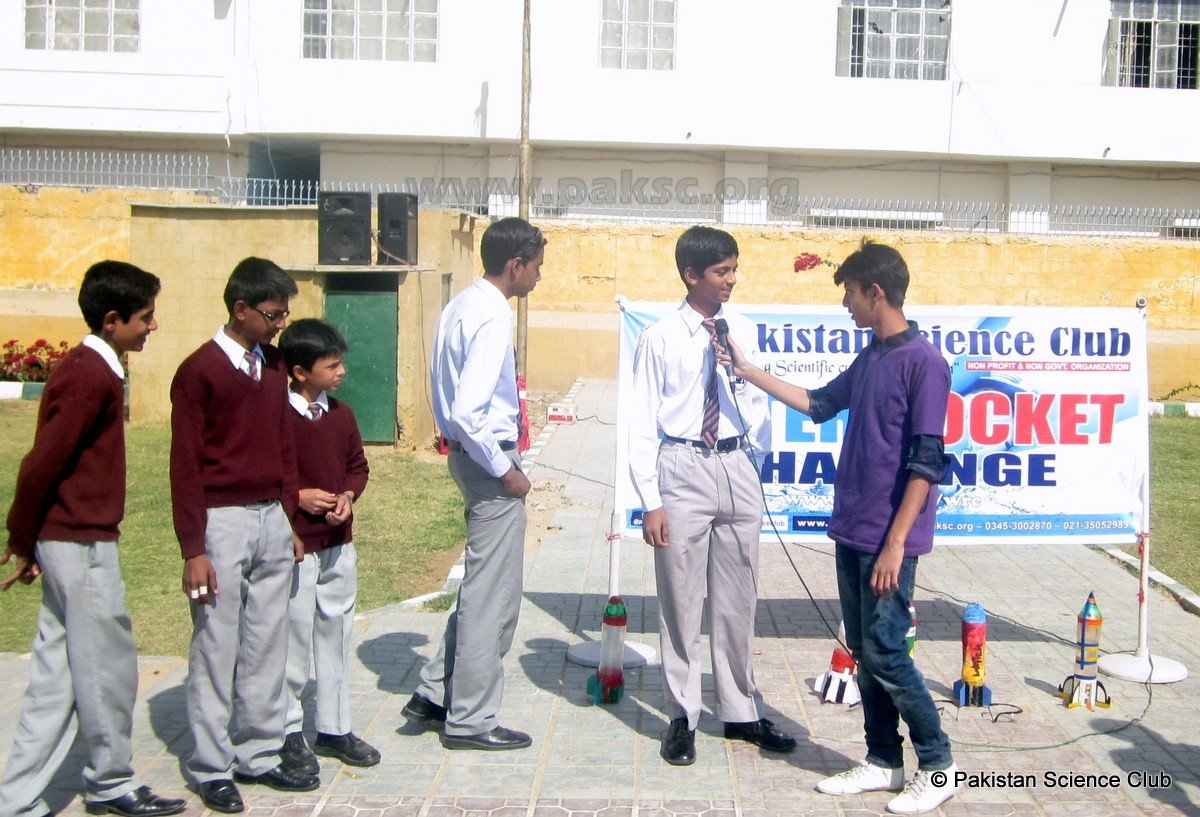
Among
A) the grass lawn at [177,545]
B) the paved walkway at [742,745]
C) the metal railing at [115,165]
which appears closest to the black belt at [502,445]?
the paved walkway at [742,745]

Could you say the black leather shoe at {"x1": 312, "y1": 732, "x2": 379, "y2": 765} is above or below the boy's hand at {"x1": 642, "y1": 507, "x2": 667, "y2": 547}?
below

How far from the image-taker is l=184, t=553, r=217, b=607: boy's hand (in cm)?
414

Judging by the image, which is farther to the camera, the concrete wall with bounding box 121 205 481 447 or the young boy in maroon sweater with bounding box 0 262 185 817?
the concrete wall with bounding box 121 205 481 447

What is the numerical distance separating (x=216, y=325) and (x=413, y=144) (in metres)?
11.0

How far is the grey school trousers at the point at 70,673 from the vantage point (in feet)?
13.4

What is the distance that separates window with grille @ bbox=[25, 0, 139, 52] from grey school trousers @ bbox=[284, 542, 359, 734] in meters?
21.5

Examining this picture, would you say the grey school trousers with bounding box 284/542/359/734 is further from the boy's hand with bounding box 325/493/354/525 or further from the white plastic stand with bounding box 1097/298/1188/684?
the white plastic stand with bounding box 1097/298/1188/684

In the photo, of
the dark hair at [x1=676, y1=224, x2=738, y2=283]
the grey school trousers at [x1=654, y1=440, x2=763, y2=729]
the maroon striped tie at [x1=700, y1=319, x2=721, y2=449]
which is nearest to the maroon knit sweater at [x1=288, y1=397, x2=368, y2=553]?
the grey school trousers at [x1=654, y1=440, x2=763, y2=729]

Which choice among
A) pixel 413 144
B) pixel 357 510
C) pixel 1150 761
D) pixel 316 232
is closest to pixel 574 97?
pixel 413 144

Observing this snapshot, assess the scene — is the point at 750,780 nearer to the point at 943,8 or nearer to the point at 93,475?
the point at 93,475

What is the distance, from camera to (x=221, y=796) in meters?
4.30

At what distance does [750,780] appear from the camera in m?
4.68

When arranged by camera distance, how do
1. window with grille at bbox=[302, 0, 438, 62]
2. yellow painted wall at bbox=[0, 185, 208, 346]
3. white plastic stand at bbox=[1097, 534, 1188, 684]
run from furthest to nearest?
window with grille at bbox=[302, 0, 438, 62] < yellow painted wall at bbox=[0, 185, 208, 346] < white plastic stand at bbox=[1097, 534, 1188, 684]

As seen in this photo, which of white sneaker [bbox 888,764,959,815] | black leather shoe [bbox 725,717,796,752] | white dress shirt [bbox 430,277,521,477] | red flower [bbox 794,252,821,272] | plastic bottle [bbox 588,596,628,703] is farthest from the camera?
red flower [bbox 794,252,821,272]
